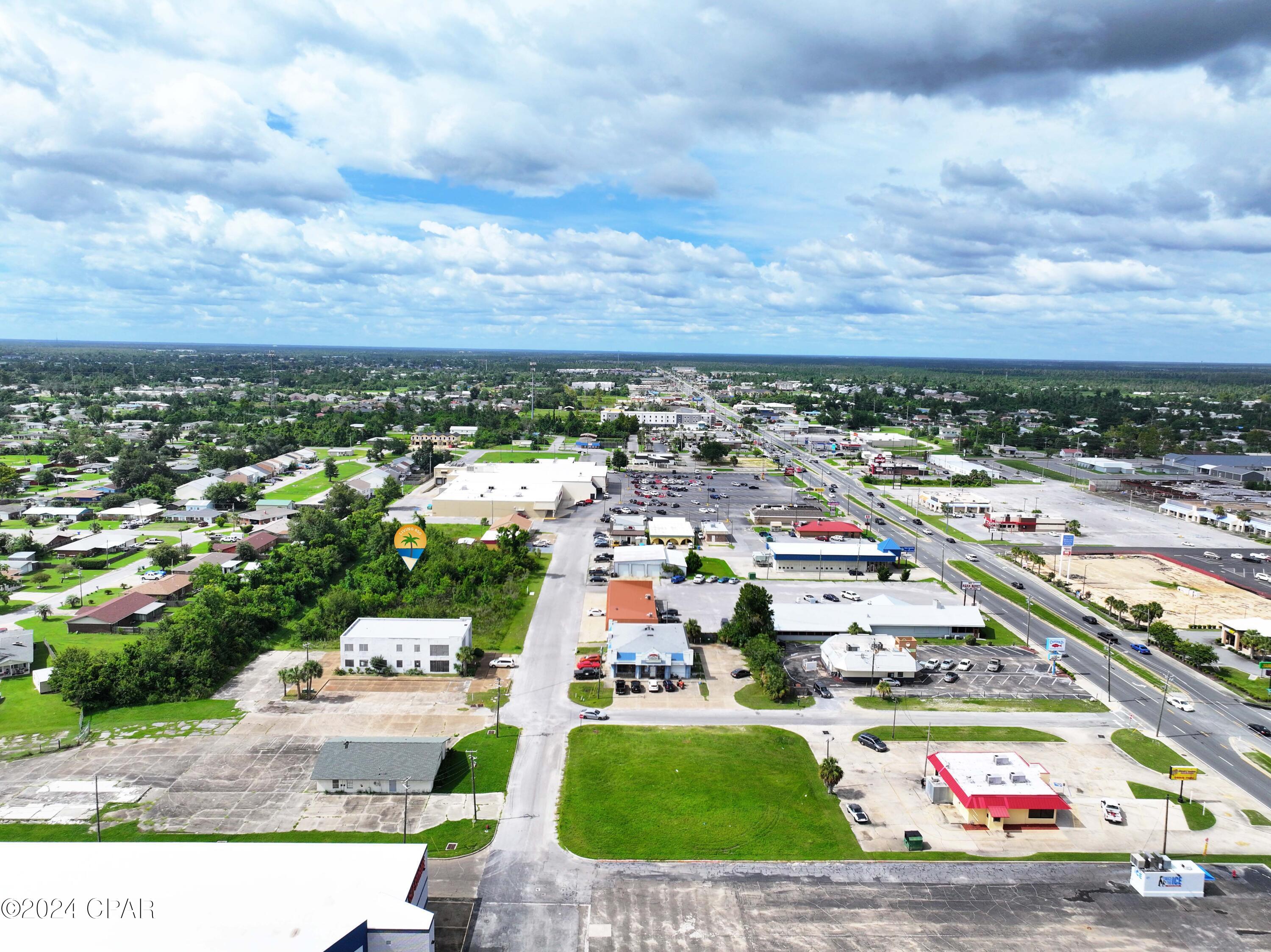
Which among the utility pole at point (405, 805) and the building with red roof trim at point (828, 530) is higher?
the building with red roof trim at point (828, 530)

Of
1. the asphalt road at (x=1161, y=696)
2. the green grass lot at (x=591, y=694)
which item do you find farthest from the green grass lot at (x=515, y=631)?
the asphalt road at (x=1161, y=696)

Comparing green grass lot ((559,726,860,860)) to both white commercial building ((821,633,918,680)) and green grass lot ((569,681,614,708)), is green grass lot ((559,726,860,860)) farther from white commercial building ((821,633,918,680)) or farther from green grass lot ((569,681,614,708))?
white commercial building ((821,633,918,680))

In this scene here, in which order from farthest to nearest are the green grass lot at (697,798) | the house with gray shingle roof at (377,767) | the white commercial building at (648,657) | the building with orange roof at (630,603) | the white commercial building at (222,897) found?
1. the building with orange roof at (630,603)
2. the white commercial building at (648,657)
3. the house with gray shingle roof at (377,767)
4. the green grass lot at (697,798)
5. the white commercial building at (222,897)

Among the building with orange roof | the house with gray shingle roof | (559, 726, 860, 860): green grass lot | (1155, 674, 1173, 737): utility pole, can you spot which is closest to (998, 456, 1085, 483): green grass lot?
(1155, 674, 1173, 737): utility pole

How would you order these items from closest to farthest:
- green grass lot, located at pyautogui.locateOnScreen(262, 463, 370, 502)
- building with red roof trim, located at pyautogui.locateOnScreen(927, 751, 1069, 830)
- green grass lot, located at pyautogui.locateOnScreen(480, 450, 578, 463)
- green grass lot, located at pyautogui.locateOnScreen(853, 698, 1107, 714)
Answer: building with red roof trim, located at pyautogui.locateOnScreen(927, 751, 1069, 830)
green grass lot, located at pyautogui.locateOnScreen(853, 698, 1107, 714)
green grass lot, located at pyautogui.locateOnScreen(262, 463, 370, 502)
green grass lot, located at pyautogui.locateOnScreen(480, 450, 578, 463)

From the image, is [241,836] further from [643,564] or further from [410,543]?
[643,564]

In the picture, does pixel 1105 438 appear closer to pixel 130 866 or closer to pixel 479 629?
pixel 479 629

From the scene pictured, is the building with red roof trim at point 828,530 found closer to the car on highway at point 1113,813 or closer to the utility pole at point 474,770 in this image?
the car on highway at point 1113,813
